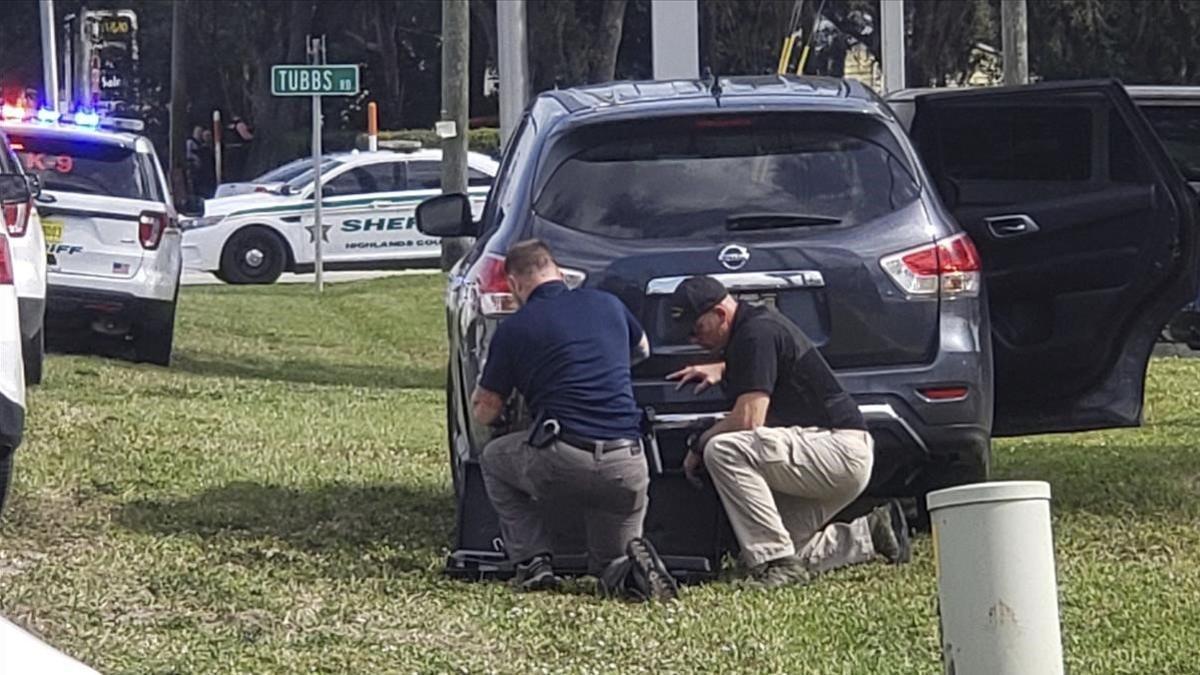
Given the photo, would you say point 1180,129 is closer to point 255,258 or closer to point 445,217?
point 445,217

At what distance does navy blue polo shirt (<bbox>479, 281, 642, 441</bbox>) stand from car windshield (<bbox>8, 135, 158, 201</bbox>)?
315 inches

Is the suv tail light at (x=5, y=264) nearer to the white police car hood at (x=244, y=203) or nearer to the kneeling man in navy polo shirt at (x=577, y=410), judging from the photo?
the kneeling man in navy polo shirt at (x=577, y=410)

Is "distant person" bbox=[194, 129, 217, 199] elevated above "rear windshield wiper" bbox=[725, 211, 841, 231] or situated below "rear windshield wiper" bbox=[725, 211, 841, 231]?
below

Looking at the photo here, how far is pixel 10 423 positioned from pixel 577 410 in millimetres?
1820

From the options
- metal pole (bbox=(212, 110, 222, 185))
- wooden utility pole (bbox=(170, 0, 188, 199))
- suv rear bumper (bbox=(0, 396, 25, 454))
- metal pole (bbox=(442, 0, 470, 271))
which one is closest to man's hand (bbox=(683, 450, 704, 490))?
suv rear bumper (bbox=(0, 396, 25, 454))

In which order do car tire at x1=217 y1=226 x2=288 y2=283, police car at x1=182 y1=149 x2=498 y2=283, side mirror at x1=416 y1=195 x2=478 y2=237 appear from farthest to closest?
car tire at x1=217 y1=226 x2=288 y2=283 → police car at x1=182 y1=149 x2=498 y2=283 → side mirror at x1=416 y1=195 x2=478 y2=237

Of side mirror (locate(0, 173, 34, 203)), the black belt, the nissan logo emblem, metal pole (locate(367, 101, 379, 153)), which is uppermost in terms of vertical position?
the nissan logo emblem

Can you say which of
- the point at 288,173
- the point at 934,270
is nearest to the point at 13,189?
the point at 934,270

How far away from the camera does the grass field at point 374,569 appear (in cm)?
A: 641

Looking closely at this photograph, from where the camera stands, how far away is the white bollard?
15.0 feet

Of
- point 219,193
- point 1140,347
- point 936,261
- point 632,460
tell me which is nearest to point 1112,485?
point 1140,347

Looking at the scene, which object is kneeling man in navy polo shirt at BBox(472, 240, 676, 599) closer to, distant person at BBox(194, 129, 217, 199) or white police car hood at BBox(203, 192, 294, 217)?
white police car hood at BBox(203, 192, 294, 217)

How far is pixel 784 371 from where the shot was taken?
Answer: 24.2ft

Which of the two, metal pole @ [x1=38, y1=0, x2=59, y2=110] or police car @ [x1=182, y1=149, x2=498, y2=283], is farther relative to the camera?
metal pole @ [x1=38, y1=0, x2=59, y2=110]
